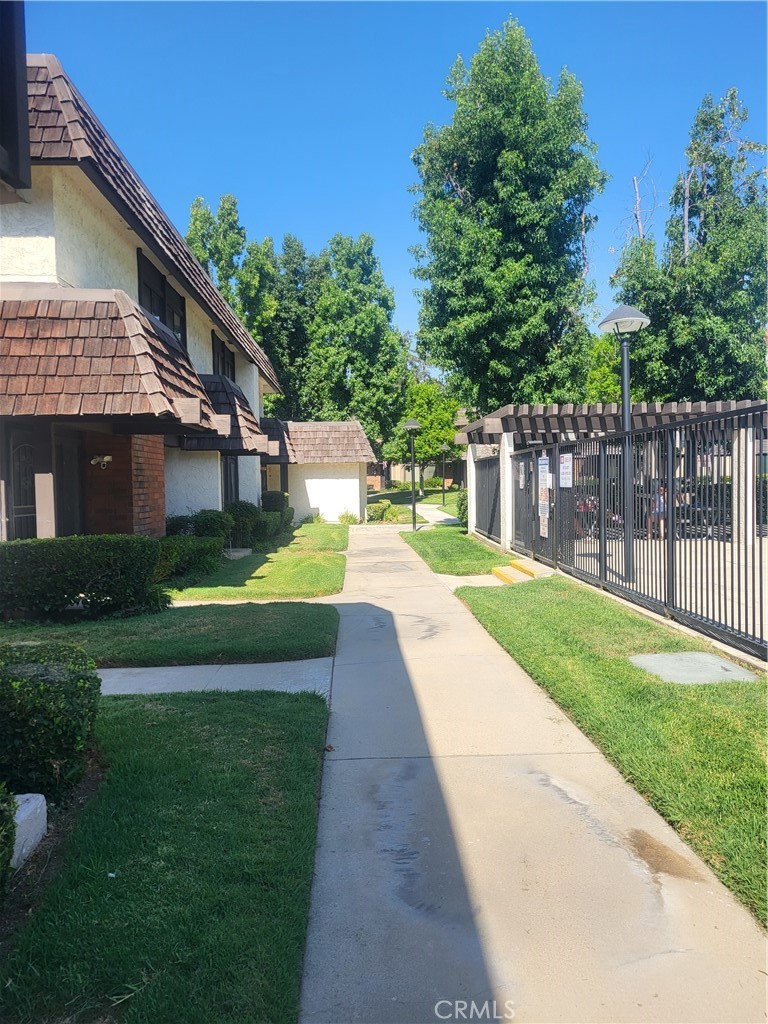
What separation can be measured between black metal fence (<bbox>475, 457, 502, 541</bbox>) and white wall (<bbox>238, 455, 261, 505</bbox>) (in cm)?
671

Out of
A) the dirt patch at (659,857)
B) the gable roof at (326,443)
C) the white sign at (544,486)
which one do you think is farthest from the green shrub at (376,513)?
the dirt patch at (659,857)

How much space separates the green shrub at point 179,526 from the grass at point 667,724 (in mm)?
7760

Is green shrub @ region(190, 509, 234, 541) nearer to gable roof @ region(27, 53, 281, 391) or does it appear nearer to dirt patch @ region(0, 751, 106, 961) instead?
gable roof @ region(27, 53, 281, 391)

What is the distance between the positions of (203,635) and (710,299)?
66.0 ft

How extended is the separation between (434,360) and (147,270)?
34.4 ft

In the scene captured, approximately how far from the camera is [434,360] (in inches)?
848

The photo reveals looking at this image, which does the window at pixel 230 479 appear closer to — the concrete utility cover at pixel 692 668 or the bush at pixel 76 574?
the bush at pixel 76 574

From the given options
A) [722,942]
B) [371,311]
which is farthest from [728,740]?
[371,311]

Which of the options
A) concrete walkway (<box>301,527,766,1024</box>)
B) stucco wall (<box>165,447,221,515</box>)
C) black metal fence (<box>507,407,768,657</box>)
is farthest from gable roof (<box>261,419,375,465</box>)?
concrete walkway (<box>301,527,766,1024</box>)

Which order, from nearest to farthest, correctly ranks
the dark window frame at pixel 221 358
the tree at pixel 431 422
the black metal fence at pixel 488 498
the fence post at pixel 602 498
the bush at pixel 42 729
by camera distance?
1. the bush at pixel 42 729
2. the fence post at pixel 602 498
3. the black metal fence at pixel 488 498
4. the dark window frame at pixel 221 358
5. the tree at pixel 431 422

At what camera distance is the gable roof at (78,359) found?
8.01m

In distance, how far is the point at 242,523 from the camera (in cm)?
1775

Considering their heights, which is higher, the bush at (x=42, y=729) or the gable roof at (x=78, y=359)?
the gable roof at (x=78, y=359)

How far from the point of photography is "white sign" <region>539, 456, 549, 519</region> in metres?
12.5
